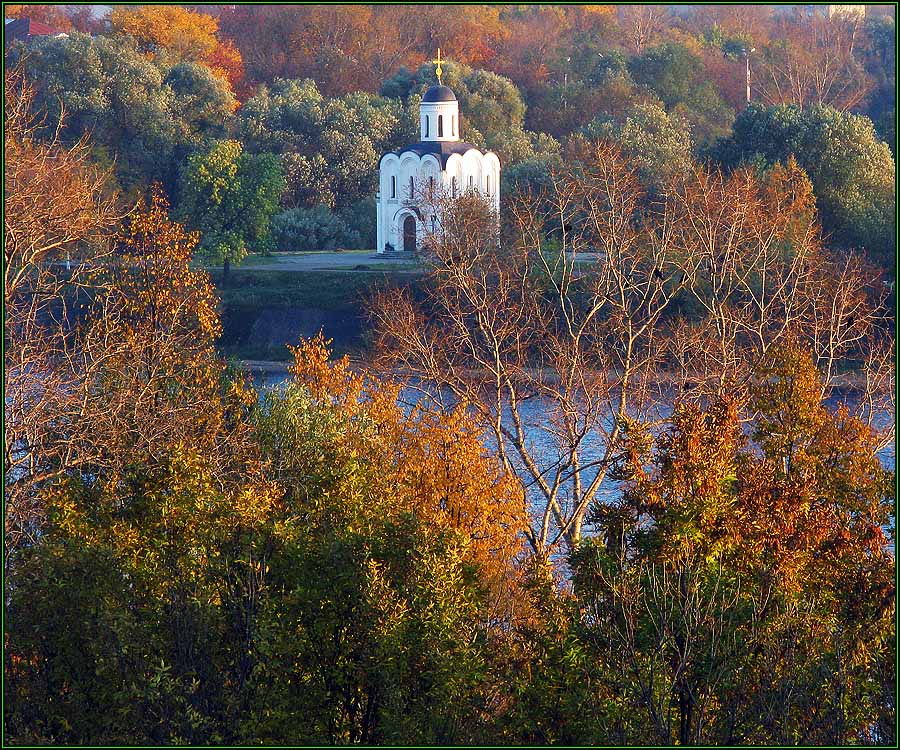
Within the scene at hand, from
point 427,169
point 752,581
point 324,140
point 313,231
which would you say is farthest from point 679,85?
point 752,581

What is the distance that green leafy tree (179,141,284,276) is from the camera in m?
41.5

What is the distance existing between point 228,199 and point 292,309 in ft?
15.8

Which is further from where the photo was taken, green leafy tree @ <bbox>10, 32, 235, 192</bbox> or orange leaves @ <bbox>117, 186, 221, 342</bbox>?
green leafy tree @ <bbox>10, 32, 235, 192</bbox>

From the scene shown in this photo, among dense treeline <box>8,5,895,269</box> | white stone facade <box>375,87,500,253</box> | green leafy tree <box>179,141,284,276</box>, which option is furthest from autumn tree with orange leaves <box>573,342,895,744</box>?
white stone facade <box>375,87,500,253</box>

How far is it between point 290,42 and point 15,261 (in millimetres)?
50057

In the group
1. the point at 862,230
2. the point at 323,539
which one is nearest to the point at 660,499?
the point at 323,539

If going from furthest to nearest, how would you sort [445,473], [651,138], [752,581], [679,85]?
[679,85] < [651,138] < [445,473] < [752,581]

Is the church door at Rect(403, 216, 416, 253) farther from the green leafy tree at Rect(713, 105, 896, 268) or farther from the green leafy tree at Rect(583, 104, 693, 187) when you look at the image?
the green leafy tree at Rect(713, 105, 896, 268)

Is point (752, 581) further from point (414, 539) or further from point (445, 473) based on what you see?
point (445, 473)

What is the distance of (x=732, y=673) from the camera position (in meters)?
10.1

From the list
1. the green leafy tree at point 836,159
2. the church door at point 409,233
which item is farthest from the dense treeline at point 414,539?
the church door at point 409,233

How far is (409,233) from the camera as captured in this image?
4534 centimetres

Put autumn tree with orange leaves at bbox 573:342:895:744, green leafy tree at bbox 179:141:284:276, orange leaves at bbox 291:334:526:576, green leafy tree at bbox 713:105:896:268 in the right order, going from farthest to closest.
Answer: green leafy tree at bbox 179:141:284:276 → green leafy tree at bbox 713:105:896:268 → orange leaves at bbox 291:334:526:576 → autumn tree with orange leaves at bbox 573:342:895:744

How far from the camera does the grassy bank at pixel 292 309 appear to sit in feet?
125
